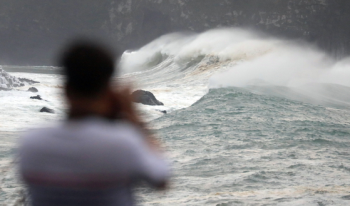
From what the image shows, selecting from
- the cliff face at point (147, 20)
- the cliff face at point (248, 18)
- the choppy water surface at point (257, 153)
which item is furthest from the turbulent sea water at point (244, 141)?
the cliff face at point (147, 20)

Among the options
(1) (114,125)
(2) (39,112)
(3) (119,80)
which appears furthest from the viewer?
(2) (39,112)

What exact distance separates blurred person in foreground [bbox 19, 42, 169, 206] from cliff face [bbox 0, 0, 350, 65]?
43513mm

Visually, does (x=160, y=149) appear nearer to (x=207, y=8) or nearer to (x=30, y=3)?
(x=207, y=8)

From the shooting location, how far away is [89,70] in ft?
4.20

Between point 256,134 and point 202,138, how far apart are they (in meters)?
0.74

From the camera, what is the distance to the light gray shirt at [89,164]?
1175 mm

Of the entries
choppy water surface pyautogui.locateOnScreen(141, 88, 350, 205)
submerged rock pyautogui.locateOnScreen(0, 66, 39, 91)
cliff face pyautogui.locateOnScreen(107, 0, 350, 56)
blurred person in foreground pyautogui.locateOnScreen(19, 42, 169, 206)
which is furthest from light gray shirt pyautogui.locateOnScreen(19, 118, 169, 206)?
cliff face pyautogui.locateOnScreen(107, 0, 350, 56)

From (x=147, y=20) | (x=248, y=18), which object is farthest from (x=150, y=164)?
(x=147, y=20)

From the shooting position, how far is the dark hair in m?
1.28

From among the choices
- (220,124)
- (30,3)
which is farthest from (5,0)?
(220,124)

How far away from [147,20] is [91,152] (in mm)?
53599

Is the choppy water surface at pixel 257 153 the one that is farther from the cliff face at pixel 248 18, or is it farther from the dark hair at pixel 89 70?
the cliff face at pixel 248 18

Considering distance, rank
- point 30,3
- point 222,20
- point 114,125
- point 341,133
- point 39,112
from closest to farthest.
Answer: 1. point 114,125
2. point 341,133
3. point 39,112
4. point 222,20
5. point 30,3

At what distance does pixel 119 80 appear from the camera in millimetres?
1350
